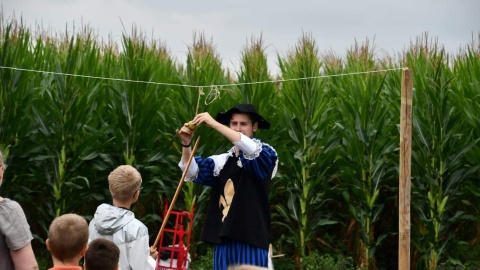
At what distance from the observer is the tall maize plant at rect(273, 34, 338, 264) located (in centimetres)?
1000

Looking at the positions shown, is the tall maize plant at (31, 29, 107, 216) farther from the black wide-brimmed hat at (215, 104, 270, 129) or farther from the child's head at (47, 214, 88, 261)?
the child's head at (47, 214, 88, 261)

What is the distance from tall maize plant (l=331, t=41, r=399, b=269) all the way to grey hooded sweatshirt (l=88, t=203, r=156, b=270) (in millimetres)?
4950

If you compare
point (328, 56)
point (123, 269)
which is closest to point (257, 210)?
point (123, 269)

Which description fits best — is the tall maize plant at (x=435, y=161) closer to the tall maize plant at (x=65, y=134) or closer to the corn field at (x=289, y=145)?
the corn field at (x=289, y=145)

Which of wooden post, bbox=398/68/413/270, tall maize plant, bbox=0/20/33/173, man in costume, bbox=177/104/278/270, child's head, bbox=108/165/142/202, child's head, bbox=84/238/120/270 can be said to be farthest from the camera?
tall maize plant, bbox=0/20/33/173

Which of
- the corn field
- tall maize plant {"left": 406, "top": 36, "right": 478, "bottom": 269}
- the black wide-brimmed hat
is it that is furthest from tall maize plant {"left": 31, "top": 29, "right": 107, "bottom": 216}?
the black wide-brimmed hat

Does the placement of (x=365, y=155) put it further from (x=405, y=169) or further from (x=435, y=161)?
(x=405, y=169)

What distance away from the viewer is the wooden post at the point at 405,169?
24.1 feet

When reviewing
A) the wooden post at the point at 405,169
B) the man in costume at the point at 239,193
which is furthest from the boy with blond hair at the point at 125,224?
the wooden post at the point at 405,169

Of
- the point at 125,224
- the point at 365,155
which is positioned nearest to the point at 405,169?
the point at 365,155

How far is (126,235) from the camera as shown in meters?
5.17

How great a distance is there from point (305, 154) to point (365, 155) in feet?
1.97

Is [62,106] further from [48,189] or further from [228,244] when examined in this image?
[228,244]

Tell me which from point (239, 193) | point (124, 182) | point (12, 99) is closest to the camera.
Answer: point (124, 182)
